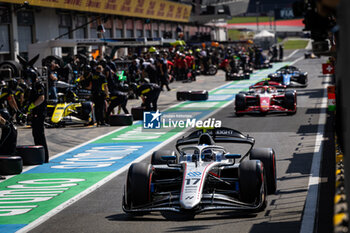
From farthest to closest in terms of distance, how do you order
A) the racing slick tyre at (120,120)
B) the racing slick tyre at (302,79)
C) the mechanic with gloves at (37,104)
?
the racing slick tyre at (302,79)
the racing slick tyre at (120,120)
the mechanic with gloves at (37,104)

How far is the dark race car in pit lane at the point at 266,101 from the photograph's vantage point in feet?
72.6

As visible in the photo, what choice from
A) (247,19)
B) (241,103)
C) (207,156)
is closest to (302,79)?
(241,103)

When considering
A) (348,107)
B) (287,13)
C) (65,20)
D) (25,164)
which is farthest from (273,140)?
(287,13)

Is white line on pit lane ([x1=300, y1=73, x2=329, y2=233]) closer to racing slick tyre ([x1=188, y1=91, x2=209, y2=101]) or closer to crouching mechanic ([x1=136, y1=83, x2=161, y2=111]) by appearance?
crouching mechanic ([x1=136, y1=83, x2=161, y2=111])

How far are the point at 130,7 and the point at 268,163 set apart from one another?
3786 centimetres

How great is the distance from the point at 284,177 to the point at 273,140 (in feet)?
15.6

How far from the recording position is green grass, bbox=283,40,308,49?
103650mm

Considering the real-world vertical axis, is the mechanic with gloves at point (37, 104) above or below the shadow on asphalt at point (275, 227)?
above

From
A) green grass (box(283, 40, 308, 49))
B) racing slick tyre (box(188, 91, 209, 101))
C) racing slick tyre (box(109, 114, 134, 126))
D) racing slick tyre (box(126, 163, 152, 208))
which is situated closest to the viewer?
racing slick tyre (box(126, 163, 152, 208))

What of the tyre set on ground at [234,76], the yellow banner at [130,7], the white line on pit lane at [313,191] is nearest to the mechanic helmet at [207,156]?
the white line on pit lane at [313,191]

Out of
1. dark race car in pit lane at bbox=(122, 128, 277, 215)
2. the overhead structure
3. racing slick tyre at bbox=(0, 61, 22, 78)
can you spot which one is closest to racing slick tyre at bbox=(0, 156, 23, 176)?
dark race car in pit lane at bbox=(122, 128, 277, 215)

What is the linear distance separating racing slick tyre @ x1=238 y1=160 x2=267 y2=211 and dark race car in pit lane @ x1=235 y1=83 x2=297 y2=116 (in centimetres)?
1291

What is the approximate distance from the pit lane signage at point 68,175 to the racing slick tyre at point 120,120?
0.49 m

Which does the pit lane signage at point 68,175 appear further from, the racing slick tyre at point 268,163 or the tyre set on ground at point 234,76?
the tyre set on ground at point 234,76
